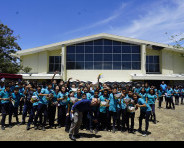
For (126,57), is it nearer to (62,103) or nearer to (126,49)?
(126,49)

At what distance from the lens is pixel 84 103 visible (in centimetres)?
517

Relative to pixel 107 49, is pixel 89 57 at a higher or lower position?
lower

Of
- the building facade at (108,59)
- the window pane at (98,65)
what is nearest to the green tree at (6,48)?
the building facade at (108,59)

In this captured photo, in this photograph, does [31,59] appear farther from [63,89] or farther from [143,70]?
[63,89]

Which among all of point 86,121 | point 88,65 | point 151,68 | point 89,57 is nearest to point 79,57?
point 89,57

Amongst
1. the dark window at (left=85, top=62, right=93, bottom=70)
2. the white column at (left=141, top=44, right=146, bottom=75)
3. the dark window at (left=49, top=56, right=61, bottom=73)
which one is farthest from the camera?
the dark window at (left=49, top=56, right=61, bottom=73)

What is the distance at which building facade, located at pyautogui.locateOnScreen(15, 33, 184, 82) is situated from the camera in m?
23.2

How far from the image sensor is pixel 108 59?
76.7 feet

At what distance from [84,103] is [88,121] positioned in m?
1.71

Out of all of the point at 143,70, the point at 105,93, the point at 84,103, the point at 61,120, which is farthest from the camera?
the point at 143,70

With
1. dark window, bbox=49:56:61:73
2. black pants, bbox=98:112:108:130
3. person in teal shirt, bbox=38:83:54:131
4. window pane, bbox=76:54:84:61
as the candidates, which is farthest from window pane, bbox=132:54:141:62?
person in teal shirt, bbox=38:83:54:131

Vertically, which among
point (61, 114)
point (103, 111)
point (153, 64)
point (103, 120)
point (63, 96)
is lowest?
point (103, 120)

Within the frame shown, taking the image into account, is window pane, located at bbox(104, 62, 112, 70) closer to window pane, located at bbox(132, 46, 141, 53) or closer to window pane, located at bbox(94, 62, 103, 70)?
window pane, located at bbox(94, 62, 103, 70)
